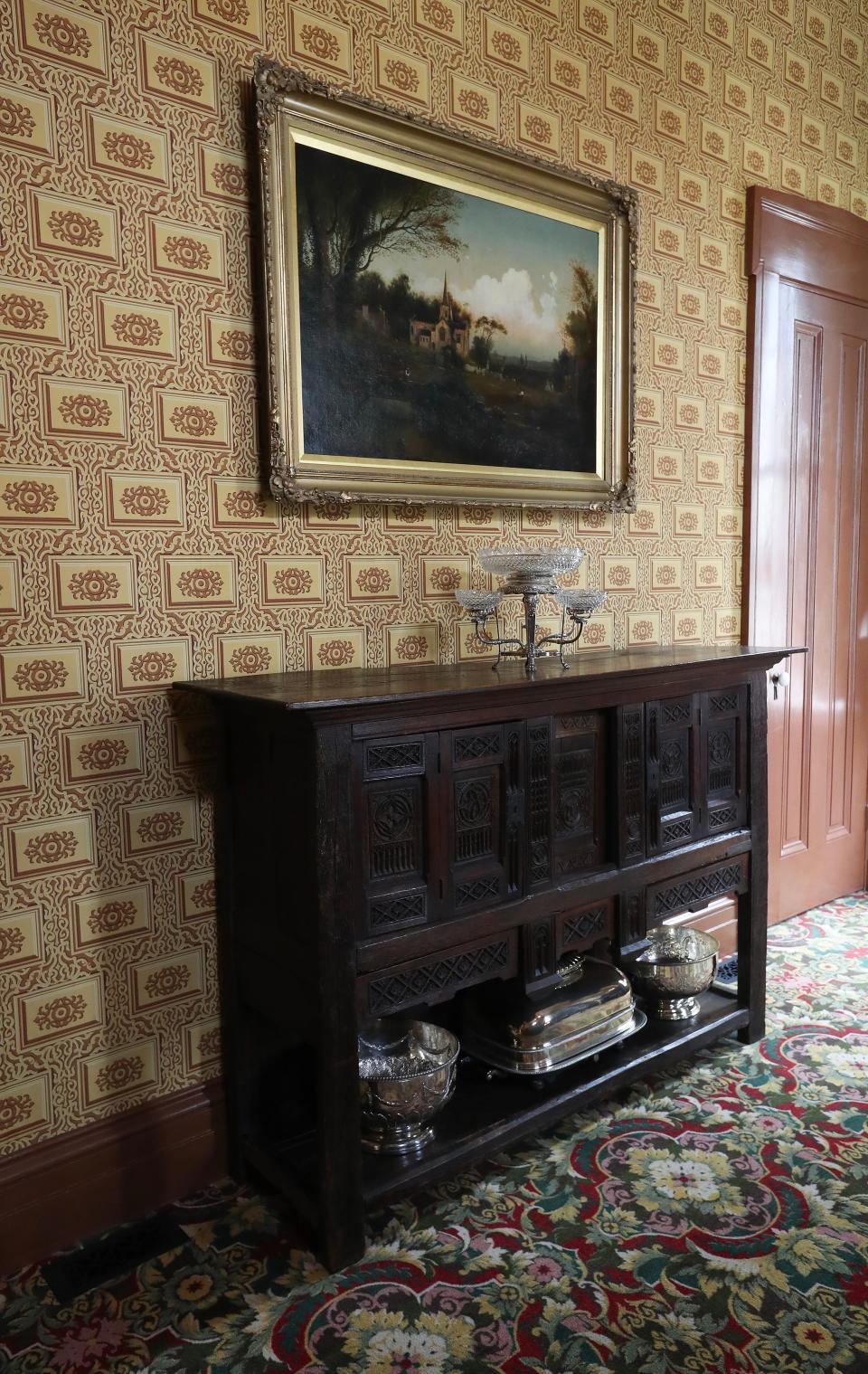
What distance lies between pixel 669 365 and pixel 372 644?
1734mm

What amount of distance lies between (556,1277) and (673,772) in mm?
1386

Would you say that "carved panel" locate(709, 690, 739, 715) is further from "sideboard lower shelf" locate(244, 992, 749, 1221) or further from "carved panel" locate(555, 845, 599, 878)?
"sideboard lower shelf" locate(244, 992, 749, 1221)

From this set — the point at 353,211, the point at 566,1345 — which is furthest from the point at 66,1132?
the point at 353,211

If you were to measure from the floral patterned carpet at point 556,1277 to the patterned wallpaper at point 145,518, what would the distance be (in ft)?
1.51

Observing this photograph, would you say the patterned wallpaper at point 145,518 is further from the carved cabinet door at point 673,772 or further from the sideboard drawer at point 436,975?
the carved cabinet door at point 673,772

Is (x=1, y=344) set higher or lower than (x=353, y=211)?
lower

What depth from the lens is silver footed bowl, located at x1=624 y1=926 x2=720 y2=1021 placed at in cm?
317

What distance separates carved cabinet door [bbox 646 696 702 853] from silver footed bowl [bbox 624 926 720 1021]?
423mm

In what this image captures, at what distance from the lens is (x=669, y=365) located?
3643 mm

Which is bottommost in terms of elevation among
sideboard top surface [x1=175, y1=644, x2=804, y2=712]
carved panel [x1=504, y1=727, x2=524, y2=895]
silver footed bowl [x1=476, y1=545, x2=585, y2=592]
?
carved panel [x1=504, y1=727, x2=524, y2=895]

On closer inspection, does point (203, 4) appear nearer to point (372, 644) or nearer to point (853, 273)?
point (372, 644)

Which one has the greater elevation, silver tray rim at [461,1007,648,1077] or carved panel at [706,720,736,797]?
carved panel at [706,720,736,797]

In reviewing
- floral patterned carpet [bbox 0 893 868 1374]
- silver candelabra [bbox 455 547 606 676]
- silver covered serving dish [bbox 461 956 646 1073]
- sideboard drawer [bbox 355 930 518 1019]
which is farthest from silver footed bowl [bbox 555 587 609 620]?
floral patterned carpet [bbox 0 893 868 1374]

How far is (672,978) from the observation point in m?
3.16
